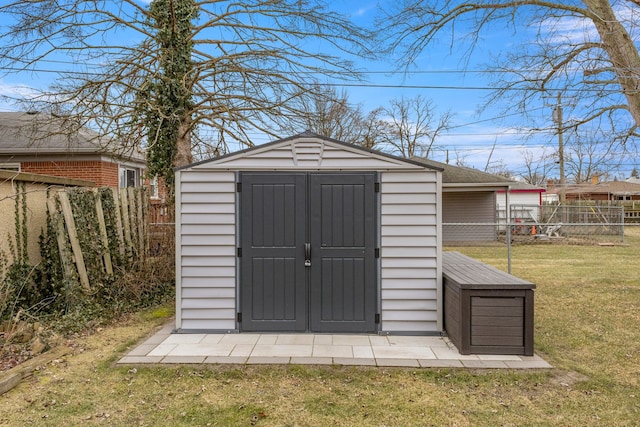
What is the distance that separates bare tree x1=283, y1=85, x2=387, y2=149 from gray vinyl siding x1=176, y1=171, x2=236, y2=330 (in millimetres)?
4368

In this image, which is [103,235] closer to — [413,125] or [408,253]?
[408,253]

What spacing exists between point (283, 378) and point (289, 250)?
5.04ft

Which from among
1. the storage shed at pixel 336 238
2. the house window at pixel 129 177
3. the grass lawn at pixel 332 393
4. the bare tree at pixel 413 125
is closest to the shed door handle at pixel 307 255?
the storage shed at pixel 336 238

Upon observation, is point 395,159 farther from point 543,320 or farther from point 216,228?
point 543,320

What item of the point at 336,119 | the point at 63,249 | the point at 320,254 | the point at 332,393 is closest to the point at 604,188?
the point at 336,119

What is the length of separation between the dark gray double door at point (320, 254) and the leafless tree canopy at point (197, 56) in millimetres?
4207

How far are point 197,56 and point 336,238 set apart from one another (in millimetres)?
5939

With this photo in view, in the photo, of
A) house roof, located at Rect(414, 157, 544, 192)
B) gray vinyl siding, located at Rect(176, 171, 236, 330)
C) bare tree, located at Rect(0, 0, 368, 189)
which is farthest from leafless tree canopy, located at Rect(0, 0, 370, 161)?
house roof, located at Rect(414, 157, 544, 192)

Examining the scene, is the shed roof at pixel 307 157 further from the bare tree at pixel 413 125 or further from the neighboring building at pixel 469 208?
the bare tree at pixel 413 125

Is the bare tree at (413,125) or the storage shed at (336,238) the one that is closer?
the storage shed at (336,238)

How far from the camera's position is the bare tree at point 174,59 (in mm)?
7906

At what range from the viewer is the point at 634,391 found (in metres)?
3.47

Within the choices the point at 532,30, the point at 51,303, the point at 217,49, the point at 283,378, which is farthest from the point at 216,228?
the point at 532,30

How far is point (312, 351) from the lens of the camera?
4293 mm
